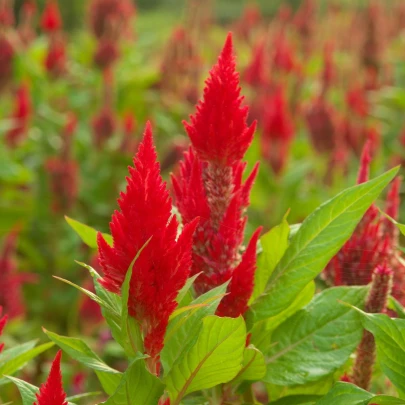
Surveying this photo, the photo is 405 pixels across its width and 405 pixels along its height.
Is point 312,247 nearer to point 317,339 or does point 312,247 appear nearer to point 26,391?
point 317,339

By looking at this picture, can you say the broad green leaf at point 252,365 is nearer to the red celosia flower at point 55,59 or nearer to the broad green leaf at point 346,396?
the broad green leaf at point 346,396

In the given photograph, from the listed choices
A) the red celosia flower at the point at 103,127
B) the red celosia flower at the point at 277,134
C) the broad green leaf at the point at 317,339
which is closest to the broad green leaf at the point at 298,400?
the broad green leaf at the point at 317,339

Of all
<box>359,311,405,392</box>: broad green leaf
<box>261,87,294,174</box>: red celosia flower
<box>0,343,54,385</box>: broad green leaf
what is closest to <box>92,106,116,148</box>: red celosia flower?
<box>261,87,294,174</box>: red celosia flower

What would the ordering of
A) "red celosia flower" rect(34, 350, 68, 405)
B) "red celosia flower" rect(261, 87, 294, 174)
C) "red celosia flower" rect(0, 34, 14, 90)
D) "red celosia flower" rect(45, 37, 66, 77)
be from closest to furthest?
1. "red celosia flower" rect(34, 350, 68, 405)
2. "red celosia flower" rect(261, 87, 294, 174)
3. "red celosia flower" rect(0, 34, 14, 90)
4. "red celosia flower" rect(45, 37, 66, 77)

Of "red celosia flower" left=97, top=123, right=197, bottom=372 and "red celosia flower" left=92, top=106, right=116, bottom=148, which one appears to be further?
"red celosia flower" left=92, top=106, right=116, bottom=148

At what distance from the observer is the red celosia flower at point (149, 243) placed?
1064 mm

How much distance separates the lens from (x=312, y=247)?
1312mm

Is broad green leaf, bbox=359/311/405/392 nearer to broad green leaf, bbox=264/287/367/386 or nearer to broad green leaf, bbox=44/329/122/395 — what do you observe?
broad green leaf, bbox=264/287/367/386

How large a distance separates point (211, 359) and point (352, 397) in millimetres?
209

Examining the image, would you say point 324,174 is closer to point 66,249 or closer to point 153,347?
point 66,249

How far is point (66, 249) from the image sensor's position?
14.8ft

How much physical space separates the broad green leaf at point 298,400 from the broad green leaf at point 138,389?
0.96 feet

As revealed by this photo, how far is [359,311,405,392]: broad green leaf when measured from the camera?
119 centimetres

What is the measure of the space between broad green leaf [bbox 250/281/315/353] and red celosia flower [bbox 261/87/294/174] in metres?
2.71
